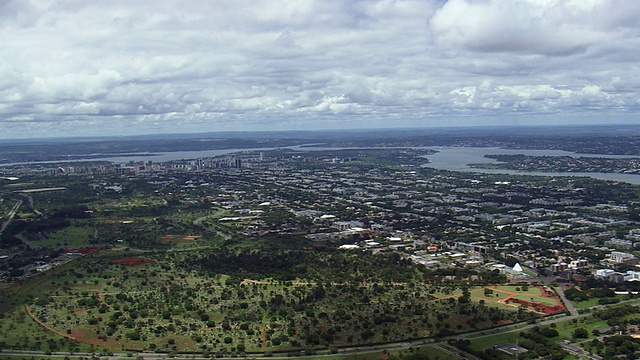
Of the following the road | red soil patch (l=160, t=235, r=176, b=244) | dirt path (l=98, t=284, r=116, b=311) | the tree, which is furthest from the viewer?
the road

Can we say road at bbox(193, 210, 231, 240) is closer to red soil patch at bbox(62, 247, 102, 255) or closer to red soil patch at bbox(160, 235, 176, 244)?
red soil patch at bbox(160, 235, 176, 244)

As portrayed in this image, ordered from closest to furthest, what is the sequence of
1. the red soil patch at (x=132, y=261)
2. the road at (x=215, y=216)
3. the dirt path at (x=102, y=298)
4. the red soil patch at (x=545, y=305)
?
the red soil patch at (x=545, y=305) < the dirt path at (x=102, y=298) < the red soil patch at (x=132, y=261) < the road at (x=215, y=216)

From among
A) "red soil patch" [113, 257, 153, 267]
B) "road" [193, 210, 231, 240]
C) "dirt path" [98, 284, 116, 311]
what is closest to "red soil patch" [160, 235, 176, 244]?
"road" [193, 210, 231, 240]

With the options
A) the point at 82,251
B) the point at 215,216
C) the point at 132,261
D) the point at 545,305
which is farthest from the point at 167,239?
the point at 545,305

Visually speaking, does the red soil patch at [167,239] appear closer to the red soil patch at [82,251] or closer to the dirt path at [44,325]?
the red soil patch at [82,251]

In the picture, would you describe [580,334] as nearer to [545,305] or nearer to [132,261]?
[545,305]

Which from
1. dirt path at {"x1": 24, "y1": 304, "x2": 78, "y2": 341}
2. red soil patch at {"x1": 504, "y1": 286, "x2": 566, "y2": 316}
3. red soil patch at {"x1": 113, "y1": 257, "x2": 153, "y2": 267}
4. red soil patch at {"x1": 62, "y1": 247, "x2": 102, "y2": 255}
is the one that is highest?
red soil patch at {"x1": 62, "y1": 247, "x2": 102, "y2": 255}

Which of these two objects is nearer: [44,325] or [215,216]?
[44,325]

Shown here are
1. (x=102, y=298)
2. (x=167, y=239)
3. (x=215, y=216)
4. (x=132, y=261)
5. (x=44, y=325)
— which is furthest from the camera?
(x=215, y=216)

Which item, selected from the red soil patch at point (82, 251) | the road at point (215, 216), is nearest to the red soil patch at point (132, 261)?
the red soil patch at point (82, 251)

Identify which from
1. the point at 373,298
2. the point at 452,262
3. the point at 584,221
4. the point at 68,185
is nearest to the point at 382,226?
the point at 452,262

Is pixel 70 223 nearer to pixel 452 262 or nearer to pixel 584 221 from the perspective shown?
pixel 452 262
